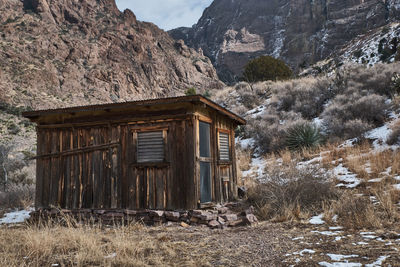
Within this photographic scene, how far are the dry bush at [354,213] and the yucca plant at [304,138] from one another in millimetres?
6707

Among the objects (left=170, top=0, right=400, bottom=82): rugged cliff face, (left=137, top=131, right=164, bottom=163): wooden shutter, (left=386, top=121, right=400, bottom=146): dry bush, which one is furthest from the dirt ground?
(left=170, top=0, right=400, bottom=82): rugged cliff face

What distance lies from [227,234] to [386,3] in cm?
7087

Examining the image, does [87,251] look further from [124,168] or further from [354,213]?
[354,213]

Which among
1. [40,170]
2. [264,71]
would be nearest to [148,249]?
[40,170]

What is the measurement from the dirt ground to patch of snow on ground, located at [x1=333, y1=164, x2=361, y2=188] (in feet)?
10.9

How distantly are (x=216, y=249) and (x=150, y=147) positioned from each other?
137 inches

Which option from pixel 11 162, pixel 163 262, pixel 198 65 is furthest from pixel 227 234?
pixel 198 65

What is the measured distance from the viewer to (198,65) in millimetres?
73000

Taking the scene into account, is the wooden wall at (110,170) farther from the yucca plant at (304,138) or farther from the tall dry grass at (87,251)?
the yucca plant at (304,138)

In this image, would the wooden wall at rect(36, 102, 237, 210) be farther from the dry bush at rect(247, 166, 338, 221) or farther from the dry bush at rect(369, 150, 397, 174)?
the dry bush at rect(369, 150, 397, 174)

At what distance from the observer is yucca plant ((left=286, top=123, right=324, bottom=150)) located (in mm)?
13812

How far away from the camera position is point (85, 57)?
173ft

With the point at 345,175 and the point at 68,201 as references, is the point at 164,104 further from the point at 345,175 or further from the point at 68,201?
the point at 345,175

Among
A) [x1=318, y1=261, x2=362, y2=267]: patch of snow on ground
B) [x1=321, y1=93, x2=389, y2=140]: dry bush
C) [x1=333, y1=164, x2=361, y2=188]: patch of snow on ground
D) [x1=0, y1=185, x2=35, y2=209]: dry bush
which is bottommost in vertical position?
[x1=318, y1=261, x2=362, y2=267]: patch of snow on ground
